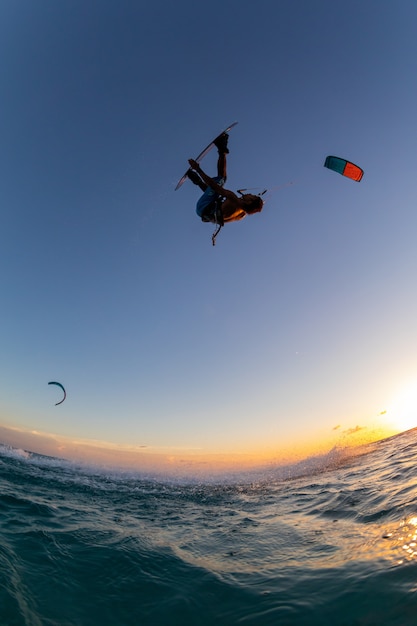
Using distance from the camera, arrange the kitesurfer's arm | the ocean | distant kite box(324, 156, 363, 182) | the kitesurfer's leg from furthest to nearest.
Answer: distant kite box(324, 156, 363, 182), the kitesurfer's leg, the kitesurfer's arm, the ocean

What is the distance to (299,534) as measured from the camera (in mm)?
8180

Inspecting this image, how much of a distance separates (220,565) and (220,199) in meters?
9.86

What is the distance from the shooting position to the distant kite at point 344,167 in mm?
11914

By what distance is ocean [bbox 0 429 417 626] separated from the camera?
4691mm

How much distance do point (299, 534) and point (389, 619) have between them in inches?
181

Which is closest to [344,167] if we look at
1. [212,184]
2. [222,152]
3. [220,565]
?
[222,152]

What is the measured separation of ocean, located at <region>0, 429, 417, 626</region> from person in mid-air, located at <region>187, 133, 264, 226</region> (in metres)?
9.01

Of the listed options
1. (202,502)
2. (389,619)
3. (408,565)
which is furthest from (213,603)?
(202,502)

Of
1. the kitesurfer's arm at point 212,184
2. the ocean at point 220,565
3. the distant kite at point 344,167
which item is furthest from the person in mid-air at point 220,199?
the ocean at point 220,565

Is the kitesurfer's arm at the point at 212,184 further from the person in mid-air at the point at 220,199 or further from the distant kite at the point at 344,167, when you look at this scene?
the distant kite at the point at 344,167

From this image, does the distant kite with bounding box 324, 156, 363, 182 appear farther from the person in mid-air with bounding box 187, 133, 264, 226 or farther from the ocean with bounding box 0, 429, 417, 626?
the ocean with bounding box 0, 429, 417, 626

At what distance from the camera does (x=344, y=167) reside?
1205 centimetres

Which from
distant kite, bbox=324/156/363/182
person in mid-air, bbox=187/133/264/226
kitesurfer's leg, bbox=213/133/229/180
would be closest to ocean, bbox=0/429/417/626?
person in mid-air, bbox=187/133/264/226

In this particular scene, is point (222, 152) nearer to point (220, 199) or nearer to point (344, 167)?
point (220, 199)
